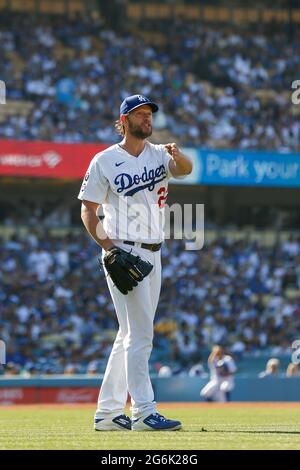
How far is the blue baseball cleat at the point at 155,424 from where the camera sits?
7352 mm

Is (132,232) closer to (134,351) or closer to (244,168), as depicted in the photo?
(134,351)

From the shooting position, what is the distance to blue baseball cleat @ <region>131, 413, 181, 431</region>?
735 cm

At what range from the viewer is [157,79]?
27.7 metres

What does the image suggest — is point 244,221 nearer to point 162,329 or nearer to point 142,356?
point 162,329

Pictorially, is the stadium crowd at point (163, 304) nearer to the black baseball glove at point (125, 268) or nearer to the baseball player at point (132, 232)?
the baseball player at point (132, 232)

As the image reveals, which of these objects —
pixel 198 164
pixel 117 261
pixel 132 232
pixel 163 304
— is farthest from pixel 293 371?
pixel 117 261

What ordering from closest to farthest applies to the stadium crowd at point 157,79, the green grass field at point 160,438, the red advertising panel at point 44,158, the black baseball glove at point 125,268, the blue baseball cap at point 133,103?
the green grass field at point 160,438, the black baseball glove at point 125,268, the blue baseball cap at point 133,103, the red advertising panel at point 44,158, the stadium crowd at point 157,79

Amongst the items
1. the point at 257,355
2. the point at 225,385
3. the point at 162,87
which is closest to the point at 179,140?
the point at 162,87

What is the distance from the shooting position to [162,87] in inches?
1088

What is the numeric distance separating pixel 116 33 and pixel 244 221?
6.10 meters

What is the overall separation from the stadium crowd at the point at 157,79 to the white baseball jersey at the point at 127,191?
17.0m

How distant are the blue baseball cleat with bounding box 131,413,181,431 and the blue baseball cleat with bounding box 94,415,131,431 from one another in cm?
22
